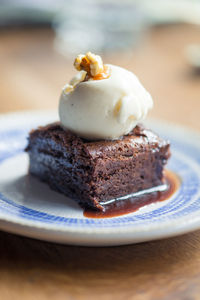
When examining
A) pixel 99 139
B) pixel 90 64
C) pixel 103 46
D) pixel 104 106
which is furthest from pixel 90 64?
pixel 103 46

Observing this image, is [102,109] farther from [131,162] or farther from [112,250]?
[112,250]

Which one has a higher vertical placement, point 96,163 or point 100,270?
point 96,163

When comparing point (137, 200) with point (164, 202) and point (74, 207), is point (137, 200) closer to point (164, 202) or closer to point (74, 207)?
point (164, 202)

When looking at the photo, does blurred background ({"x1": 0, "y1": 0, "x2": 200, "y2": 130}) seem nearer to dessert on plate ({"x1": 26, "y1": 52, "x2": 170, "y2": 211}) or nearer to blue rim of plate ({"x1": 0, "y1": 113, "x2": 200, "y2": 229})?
blue rim of plate ({"x1": 0, "y1": 113, "x2": 200, "y2": 229})

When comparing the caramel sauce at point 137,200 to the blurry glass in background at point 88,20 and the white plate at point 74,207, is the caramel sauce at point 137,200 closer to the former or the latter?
the white plate at point 74,207

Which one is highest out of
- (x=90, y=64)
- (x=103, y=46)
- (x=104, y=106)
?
(x=90, y=64)

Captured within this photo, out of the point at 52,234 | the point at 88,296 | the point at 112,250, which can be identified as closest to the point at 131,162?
the point at 112,250

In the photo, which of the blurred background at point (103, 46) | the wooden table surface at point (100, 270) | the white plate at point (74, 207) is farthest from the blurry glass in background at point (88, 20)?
the wooden table surface at point (100, 270)
